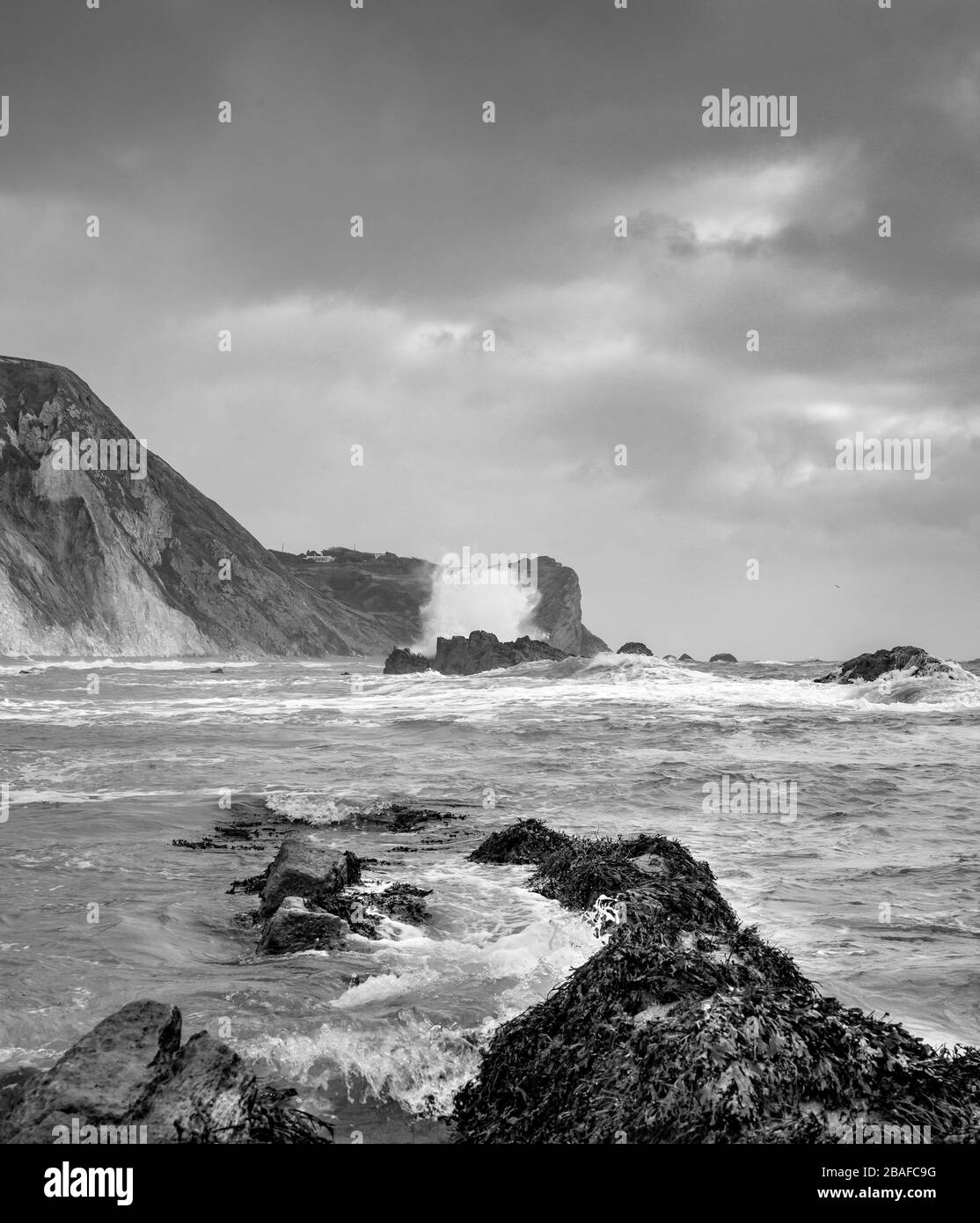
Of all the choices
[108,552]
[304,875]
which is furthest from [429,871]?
[108,552]

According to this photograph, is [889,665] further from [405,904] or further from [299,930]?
[299,930]

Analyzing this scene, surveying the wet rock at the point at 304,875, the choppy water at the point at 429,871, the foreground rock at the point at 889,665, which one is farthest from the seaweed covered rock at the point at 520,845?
the foreground rock at the point at 889,665

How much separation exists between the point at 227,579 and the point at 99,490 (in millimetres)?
24656

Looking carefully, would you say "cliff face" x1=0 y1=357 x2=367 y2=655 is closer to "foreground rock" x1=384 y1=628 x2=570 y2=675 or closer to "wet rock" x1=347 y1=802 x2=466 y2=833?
"foreground rock" x1=384 y1=628 x2=570 y2=675

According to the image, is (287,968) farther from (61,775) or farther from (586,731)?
(586,731)

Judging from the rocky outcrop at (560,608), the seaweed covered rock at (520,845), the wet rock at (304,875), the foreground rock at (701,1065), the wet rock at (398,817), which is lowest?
the wet rock at (398,817)

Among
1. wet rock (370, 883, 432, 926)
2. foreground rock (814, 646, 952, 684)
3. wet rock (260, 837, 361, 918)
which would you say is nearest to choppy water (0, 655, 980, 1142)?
wet rock (370, 883, 432, 926)

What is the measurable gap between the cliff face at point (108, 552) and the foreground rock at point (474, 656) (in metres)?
31.3

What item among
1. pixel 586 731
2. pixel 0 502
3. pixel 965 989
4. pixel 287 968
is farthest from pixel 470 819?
pixel 0 502

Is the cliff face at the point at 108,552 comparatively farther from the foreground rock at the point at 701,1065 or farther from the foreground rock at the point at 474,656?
the foreground rock at the point at 701,1065

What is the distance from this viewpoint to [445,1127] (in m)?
4.03

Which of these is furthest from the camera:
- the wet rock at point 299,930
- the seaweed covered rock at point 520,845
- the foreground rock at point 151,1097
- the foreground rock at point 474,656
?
the foreground rock at point 474,656

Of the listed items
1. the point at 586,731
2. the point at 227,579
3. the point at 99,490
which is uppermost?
the point at 99,490

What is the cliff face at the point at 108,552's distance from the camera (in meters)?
85.2
